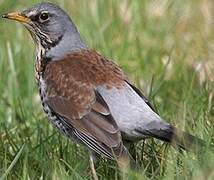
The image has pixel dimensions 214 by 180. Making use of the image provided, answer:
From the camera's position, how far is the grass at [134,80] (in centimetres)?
580

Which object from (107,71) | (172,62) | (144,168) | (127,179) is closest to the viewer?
(127,179)

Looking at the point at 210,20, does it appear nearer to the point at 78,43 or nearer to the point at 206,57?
the point at 206,57

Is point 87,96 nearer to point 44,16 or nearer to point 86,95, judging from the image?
point 86,95

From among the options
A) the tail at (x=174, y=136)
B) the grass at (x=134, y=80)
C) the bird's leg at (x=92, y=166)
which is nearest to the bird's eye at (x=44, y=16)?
the grass at (x=134, y=80)

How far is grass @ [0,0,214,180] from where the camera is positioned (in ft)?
19.0

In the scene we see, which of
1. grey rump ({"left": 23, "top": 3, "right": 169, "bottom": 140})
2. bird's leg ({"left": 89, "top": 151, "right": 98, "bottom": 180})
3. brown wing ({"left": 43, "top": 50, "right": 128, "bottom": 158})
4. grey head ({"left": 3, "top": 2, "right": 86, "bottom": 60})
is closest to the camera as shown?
bird's leg ({"left": 89, "top": 151, "right": 98, "bottom": 180})

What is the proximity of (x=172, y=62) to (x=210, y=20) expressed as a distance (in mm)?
1093

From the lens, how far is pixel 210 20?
9.38m

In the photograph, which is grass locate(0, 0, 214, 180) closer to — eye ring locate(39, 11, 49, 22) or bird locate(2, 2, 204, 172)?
bird locate(2, 2, 204, 172)

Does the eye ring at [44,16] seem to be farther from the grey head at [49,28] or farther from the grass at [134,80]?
the grass at [134,80]

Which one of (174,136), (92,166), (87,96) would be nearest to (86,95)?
(87,96)

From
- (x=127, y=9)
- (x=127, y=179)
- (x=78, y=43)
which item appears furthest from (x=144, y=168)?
(x=127, y=9)

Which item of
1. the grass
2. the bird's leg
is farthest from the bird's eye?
the bird's leg

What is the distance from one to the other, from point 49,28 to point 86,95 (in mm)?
905
